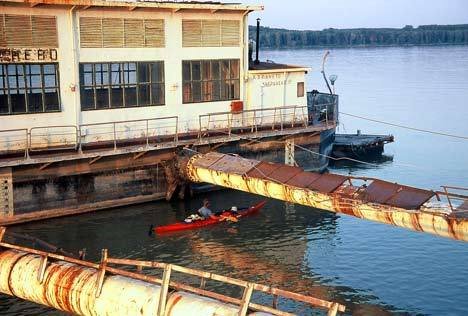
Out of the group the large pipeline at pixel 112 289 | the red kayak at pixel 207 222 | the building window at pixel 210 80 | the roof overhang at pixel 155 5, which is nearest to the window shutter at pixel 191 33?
the roof overhang at pixel 155 5

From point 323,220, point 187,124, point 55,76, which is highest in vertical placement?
point 55,76

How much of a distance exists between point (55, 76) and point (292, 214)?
14306 millimetres

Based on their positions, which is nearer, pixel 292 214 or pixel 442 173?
pixel 292 214

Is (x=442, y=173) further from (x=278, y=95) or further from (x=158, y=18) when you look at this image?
(x=158, y=18)

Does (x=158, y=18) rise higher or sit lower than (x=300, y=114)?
higher

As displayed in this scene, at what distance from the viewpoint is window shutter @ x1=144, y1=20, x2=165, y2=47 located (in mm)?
33031

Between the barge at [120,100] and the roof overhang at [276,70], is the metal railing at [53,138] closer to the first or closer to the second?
the barge at [120,100]

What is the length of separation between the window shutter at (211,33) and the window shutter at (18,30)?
9.79 metres

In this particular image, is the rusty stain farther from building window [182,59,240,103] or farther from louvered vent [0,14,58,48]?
building window [182,59,240,103]

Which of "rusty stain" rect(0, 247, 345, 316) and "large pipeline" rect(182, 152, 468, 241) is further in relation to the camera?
"large pipeline" rect(182, 152, 468, 241)

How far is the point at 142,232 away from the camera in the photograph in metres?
30.1

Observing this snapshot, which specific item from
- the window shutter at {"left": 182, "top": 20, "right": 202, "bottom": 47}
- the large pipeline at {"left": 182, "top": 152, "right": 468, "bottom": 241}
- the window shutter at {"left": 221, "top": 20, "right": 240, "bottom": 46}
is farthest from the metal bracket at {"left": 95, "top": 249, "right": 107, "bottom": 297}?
the window shutter at {"left": 221, "top": 20, "right": 240, "bottom": 46}

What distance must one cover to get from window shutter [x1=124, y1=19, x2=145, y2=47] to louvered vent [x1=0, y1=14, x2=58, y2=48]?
3823 millimetres

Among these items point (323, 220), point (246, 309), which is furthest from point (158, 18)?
point (246, 309)
